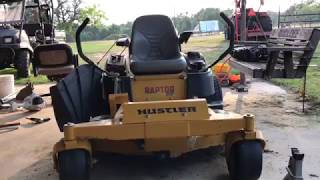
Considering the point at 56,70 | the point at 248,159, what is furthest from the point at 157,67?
the point at 56,70

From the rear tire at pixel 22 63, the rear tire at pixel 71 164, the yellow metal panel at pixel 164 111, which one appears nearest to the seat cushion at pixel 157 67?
the yellow metal panel at pixel 164 111

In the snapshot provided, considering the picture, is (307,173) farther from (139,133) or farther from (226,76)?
(226,76)

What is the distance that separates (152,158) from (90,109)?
0.88 meters

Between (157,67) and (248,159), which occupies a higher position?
(157,67)

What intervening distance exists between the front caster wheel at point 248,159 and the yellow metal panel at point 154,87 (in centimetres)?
96

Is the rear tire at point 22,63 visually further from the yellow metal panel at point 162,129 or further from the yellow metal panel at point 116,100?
the yellow metal panel at point 162,129

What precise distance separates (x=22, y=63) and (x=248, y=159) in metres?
10.2

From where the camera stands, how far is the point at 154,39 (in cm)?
563

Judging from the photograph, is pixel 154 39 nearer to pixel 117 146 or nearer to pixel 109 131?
pixel 117 146

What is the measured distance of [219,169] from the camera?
5.05m

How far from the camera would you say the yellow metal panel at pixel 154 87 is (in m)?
5.03

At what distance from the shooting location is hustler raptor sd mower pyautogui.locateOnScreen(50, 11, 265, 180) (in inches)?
165

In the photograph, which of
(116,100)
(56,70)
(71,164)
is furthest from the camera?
(56,70)

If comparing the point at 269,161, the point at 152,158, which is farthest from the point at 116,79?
the point at 269,161
